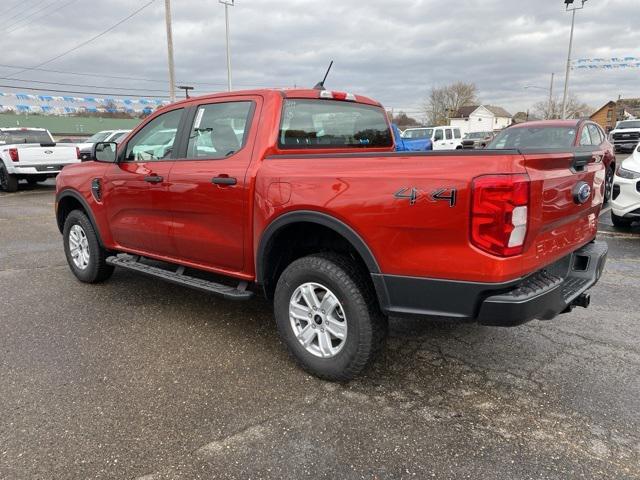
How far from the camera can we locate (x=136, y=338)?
3816 millimetres

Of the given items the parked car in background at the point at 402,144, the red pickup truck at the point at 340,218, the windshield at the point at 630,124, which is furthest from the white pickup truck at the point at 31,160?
the windshield at the point at 630,124

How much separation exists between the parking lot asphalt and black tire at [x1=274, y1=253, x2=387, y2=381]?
0.52 ft

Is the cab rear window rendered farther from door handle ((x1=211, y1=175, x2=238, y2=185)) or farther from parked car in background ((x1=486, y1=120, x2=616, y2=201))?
parked car in background ((x1=486, y1=120, x2=616, y2=201))

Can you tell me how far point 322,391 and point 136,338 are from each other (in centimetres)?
166

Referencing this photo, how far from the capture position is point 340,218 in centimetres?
280

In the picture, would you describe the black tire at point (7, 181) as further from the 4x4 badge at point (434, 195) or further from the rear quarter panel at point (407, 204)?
the 4x4 badge at point (434, 195)

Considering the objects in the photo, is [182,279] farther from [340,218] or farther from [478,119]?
[478,119]

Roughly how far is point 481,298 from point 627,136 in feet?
91.5

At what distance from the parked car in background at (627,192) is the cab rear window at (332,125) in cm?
435

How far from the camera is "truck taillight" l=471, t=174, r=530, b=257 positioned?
228cm

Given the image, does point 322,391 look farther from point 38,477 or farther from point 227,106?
point 227,106

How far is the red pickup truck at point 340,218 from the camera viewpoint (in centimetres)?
240

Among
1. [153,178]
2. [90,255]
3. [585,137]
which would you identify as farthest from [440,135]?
[153,178]

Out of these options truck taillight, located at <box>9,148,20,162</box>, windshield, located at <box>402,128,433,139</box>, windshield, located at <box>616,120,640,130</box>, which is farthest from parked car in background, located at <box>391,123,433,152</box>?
windshield, located at <box>616,120,640,130</box>
